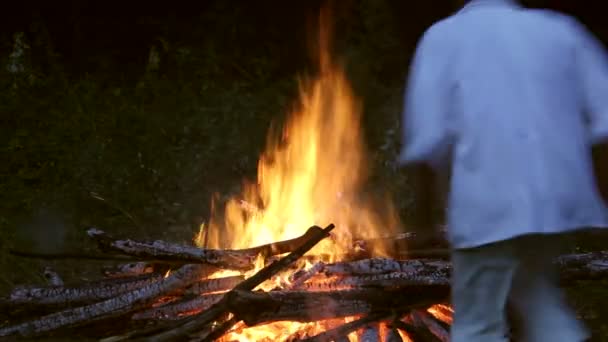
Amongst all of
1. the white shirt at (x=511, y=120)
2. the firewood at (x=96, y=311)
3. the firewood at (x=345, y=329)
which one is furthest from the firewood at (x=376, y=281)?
the white shirt at (x=511, y=120)

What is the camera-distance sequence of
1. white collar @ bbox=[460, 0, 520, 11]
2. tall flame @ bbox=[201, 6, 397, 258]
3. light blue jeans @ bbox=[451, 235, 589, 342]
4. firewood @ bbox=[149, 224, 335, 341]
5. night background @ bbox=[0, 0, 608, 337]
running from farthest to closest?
1. night background @ bbox=[0, 0, 608, 337]
2. tall flame @ bbox=[201, 6, 397, 258]
3. firewood @ bbox=[149, 224, 335, 341]
4. white collar @ bbox=[460, 0, 520, 11]
5. light blue jeans @ bbox=[451, 235, 589, 342]

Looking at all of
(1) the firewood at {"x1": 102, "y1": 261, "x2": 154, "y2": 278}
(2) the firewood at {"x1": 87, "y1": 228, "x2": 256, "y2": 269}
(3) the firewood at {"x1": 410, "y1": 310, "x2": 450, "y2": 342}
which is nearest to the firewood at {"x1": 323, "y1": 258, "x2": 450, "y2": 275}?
(3) the firewood at {"x1": 410, "y1": 310, "x2": 450, "y2": 342}

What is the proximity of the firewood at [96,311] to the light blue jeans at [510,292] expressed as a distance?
168 centimetres

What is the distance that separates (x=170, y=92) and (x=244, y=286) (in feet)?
11.7

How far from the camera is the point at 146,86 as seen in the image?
23.3 ft

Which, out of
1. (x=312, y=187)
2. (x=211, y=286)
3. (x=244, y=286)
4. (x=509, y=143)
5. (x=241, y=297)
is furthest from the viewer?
(x=312, y=187)

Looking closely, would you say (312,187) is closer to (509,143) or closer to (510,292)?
(510,292)

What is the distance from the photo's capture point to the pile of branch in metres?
3.86

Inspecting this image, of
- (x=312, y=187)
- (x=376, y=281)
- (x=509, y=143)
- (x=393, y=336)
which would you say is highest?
(x=312, y=187)

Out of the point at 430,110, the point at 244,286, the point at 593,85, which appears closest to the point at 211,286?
A: the point at 244,286

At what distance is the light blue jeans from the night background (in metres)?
3.56

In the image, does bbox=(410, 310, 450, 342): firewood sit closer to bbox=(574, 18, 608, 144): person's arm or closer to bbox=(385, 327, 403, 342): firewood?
bbox=(385, 327, 403, 342): firewood

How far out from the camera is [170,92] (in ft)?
23.3

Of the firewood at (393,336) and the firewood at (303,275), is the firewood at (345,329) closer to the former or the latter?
the firewood at (393,336)
